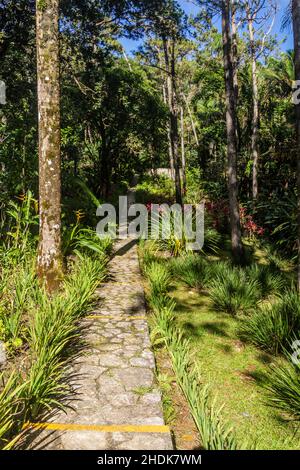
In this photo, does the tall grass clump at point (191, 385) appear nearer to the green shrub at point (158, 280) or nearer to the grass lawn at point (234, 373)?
the green shrub at point (158, 280)

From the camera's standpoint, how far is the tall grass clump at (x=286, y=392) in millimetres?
3227

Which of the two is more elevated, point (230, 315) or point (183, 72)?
point (183, 72)

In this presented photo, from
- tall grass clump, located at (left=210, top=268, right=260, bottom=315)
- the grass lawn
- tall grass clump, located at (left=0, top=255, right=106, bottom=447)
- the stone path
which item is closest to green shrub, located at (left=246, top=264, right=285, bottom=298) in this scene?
tall grass clump, located at (left=210, top=268, right=260, bottom=315)

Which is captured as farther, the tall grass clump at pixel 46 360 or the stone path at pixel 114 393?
the tall grass clump at pixel 46 360

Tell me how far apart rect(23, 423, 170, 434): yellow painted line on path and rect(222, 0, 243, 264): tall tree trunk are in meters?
5.81

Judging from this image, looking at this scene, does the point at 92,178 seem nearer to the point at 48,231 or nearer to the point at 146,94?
the point at 146,94

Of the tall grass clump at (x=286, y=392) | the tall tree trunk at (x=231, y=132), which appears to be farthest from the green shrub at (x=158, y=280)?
the tall grass clump at (x=286, y=392)

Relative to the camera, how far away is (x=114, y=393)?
3.27m

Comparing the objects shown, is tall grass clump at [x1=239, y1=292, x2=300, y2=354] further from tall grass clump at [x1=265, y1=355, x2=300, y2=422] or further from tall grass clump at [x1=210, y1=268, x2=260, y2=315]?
tall grass clump at [x1=265, y1=355, x2=300, y2=422]

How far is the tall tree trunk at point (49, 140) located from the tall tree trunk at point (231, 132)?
161 inches

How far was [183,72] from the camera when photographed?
26.8m

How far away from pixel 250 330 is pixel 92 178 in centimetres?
1308
